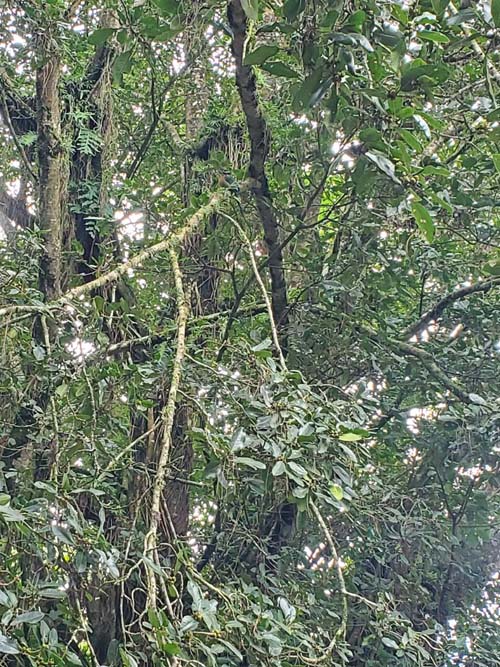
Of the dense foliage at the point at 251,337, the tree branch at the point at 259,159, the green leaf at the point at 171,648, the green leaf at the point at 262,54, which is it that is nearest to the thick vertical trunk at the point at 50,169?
the dense foliage at the point at 251,337

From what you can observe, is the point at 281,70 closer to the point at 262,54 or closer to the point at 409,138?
the point at 262,54

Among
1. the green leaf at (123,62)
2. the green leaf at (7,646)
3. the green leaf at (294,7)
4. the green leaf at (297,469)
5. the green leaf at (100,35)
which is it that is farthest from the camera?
the green leaf at (123,62)

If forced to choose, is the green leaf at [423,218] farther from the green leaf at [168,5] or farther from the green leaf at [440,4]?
the green leaf at [168,5]

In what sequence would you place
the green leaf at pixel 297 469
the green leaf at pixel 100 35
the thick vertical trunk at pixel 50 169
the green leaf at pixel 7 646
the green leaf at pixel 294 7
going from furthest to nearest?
1. the thick vertical trunk at pixel 50 169
2. the green leaf at pixel 100 35
3. the green leaf at pixel 297 469
4. the green leaf at pixel 294 7
5. the green leaf at pixel 7 646

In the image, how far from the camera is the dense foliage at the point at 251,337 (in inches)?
43.4

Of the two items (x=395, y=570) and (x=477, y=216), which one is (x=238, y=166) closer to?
(x=477, y=216)

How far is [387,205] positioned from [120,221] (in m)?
0.78

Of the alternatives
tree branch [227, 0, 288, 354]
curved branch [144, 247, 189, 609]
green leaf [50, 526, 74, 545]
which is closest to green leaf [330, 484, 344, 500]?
curved branch [144, 247, 189, 609]

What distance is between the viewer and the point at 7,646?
83 cm

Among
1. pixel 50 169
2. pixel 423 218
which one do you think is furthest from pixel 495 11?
pixel 50 169

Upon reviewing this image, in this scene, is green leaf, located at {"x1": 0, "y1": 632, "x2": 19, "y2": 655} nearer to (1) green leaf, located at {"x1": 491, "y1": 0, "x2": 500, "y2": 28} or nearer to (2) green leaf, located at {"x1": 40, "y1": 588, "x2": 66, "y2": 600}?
(2) green leaf, located at {"x1": 40, "y1": 588, "x2": 66, "y2": 600}

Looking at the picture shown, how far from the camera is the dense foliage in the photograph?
1.10 meters

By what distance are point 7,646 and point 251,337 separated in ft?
2.72

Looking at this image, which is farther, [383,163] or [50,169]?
[50,169]
